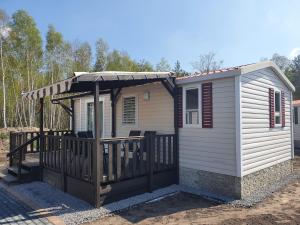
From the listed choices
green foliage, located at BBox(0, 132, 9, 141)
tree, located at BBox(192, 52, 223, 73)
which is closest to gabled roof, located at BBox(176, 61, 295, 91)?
green foliage, located at BBox(0, 132, 9, 141)

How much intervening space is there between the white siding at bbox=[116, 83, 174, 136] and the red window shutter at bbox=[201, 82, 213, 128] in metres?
1.00

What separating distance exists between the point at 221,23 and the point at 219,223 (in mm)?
8173

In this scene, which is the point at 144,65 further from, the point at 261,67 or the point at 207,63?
the point at 261,67

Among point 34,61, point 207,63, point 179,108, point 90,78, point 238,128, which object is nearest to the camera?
point 90,78

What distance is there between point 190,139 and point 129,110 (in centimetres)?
266

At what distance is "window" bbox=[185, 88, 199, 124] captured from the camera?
6.38m

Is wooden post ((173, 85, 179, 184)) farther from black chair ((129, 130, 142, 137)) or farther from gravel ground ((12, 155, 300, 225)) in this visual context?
black chair ((129, 130, 142, 137))

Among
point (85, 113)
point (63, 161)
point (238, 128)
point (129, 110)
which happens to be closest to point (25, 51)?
point (85, 113)

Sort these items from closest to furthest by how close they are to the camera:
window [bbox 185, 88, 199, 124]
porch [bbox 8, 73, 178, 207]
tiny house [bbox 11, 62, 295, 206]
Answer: porch [bbox 8, 73, 178, 207] < tiny house [bbox 11, 62, 295, 206] < window [bbox 185, 88, 199, 124]

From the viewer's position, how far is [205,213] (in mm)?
4754

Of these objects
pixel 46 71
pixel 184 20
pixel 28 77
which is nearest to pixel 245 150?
pixel 184 20

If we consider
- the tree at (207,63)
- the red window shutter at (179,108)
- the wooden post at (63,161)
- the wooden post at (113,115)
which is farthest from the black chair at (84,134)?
the tree at (207,63)

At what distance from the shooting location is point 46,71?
21.5 metres

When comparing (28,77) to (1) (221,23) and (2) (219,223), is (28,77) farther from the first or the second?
(2) (219,223)
